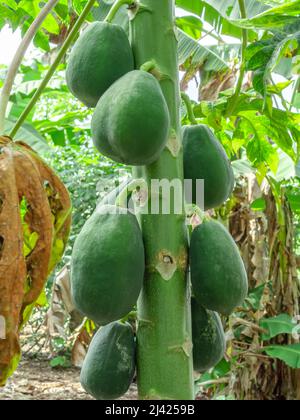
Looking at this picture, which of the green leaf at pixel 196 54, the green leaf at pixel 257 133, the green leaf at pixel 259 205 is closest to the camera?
the green leaf at pixel 257 133

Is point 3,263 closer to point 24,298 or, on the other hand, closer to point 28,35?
point 24,298

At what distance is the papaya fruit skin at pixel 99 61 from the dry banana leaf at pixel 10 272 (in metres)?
0.23

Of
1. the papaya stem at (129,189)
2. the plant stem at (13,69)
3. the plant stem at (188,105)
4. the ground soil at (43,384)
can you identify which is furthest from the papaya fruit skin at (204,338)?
the ground soil at (43,384)

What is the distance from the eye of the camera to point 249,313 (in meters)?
3.71

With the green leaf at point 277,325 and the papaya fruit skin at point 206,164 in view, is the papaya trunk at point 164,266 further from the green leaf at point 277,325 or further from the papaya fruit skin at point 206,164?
the green leaf at point 277,325

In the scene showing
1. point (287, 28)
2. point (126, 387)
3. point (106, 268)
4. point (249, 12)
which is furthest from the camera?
point (249, 12)

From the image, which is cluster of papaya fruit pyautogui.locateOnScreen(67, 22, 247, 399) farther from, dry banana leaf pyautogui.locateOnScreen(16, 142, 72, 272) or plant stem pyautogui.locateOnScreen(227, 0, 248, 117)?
plant stem pyautogui.locateOnScreen(227, 0, 248, 117)

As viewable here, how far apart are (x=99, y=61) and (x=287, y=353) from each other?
9.39 feet

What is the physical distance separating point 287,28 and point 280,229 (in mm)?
2748

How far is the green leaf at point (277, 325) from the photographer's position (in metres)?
3.51

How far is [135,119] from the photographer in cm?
91

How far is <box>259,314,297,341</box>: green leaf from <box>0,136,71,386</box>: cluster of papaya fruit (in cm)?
271

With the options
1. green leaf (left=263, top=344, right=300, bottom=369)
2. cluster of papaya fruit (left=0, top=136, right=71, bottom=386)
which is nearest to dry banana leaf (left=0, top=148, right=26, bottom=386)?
cluster of papaya fruit (left=0, top=136, right=71, bottom=386)

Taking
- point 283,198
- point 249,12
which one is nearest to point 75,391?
point 283,198
